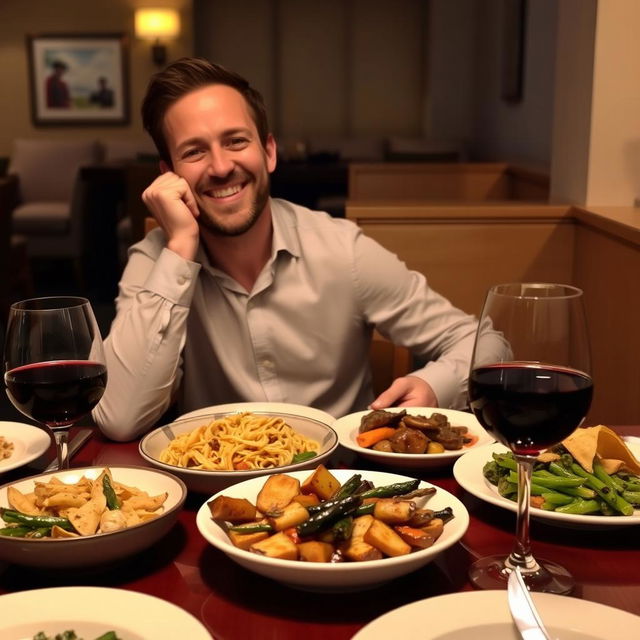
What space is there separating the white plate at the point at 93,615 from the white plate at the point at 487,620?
0.50 ft

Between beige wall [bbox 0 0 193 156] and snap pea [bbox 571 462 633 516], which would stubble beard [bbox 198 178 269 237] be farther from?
beige wall [bbox 0 0 193 156]

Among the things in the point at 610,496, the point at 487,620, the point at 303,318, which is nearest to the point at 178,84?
the point at 303,318

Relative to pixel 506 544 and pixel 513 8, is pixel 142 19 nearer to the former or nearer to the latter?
pixel 513 8

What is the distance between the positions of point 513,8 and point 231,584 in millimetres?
6796

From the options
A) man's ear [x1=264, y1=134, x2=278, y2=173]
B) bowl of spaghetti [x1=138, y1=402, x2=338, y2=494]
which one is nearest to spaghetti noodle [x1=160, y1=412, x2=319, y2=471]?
bowl of spaghetti [x1=138, y1=402, x2=338, y2=494]

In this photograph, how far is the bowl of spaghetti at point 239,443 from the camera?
111cm

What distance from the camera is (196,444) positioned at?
1.19 meters

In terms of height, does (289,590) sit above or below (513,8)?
below

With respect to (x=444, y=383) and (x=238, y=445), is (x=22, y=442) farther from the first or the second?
Answer: (x=444, y=383)

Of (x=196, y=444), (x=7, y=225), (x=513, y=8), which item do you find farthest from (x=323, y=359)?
(x=513, y=8)

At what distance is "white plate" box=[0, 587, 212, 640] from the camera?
2.30 feet

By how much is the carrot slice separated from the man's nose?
862mm

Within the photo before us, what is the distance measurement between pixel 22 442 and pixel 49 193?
7.86 meters

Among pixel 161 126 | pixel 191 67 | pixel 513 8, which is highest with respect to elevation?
pixel 513 8
